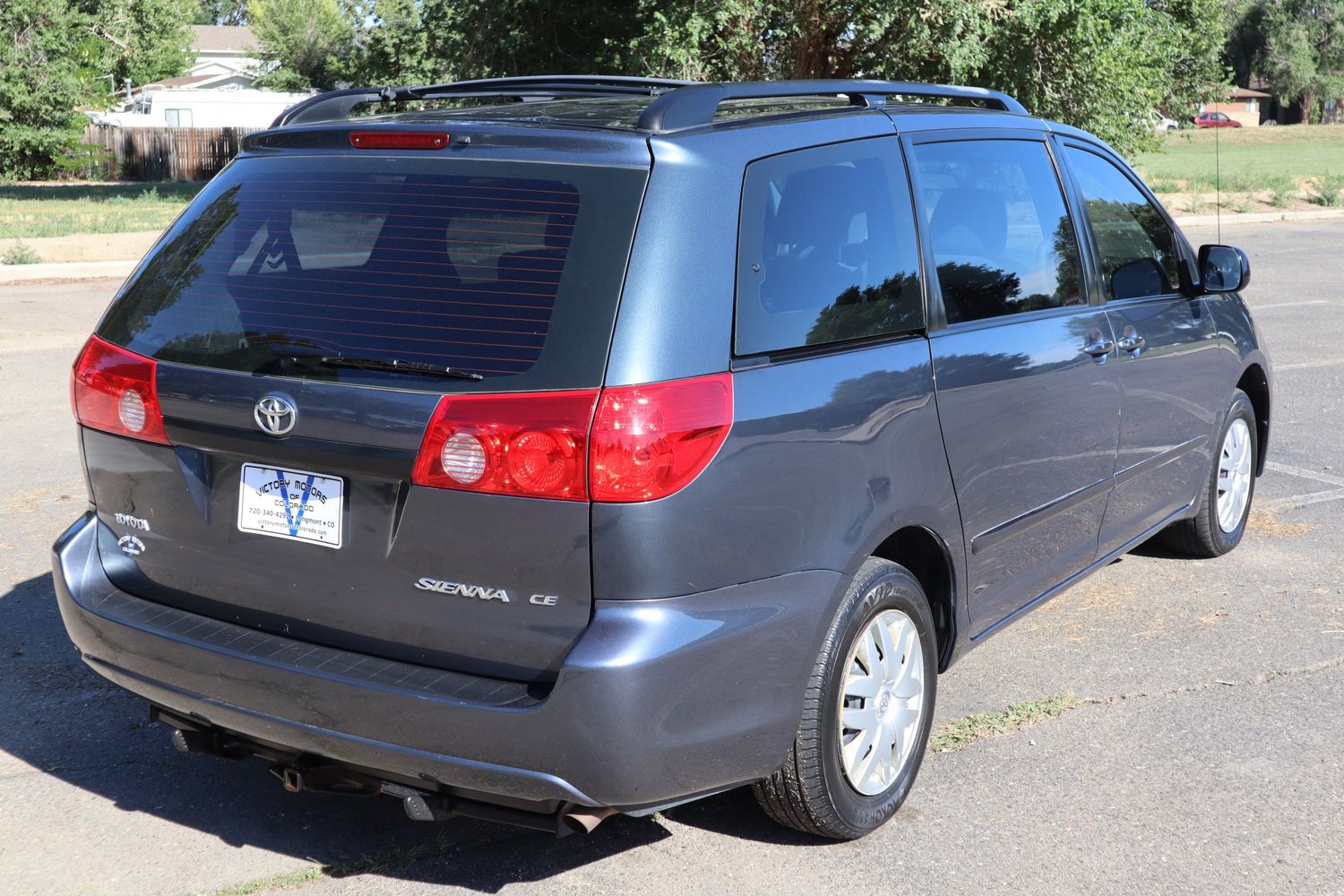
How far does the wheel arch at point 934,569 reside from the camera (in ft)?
11.7

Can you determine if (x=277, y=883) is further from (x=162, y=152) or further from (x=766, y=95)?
(x=162, y=152)

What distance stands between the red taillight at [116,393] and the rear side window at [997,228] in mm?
2055

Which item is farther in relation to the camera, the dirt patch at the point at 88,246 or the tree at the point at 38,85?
the tree at the point at 38,85

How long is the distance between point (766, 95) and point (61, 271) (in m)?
16.2

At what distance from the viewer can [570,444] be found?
2.74 metres

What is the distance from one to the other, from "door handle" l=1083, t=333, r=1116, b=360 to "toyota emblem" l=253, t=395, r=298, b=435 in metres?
2.58

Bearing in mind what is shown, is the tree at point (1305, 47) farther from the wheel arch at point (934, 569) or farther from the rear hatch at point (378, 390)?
the rear hatch at point (378, 390)

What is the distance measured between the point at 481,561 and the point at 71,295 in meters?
14.4

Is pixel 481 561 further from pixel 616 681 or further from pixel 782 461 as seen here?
pixel 782 461

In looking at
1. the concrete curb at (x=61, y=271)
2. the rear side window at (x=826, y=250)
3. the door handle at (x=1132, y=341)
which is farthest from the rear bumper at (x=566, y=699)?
the concrete curb at (x=61, y=271)

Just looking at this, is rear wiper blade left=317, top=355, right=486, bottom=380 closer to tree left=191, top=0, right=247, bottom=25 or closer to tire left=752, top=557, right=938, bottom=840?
tire left=752, top=557, right=938, bottom=840

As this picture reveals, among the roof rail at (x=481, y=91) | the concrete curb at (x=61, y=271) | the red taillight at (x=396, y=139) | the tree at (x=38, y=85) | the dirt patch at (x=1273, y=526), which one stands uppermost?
the tree at (x=38, y=85)

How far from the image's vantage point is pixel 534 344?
9.19 ft

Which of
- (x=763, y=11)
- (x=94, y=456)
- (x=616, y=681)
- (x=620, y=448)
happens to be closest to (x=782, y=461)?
(x=620, y=448)
